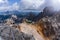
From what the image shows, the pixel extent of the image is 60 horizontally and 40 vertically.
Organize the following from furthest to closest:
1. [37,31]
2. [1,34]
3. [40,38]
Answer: [37,31]
[40,38]
[1,34]

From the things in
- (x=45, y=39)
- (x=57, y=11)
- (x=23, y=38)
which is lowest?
(x=45, y=39)

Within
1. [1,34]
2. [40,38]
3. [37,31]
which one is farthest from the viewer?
[37,31]

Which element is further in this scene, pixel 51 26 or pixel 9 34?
pixel 51 26

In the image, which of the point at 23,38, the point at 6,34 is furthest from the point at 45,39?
the point at 6,34

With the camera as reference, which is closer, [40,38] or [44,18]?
[40,38]

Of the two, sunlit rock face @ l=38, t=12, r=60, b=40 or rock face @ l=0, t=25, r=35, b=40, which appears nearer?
rock face @ l=0, t=25, r=35, b=40

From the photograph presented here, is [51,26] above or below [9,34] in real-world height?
below

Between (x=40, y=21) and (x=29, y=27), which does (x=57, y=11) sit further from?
(x=29, y=27)

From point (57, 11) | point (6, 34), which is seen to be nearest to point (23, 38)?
point (6, 34)

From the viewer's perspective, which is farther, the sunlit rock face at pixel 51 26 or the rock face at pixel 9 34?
the sunlit rock face at pixel 51 26

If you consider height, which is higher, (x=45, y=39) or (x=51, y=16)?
(x=51, y=16)
